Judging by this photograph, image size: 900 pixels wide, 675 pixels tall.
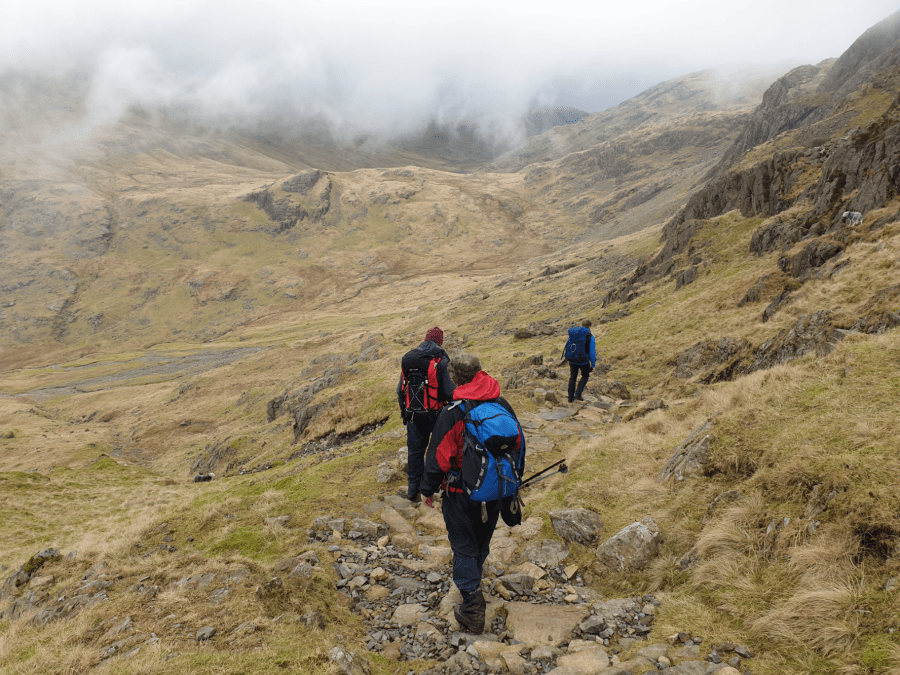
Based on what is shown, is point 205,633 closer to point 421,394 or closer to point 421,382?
point 421,394

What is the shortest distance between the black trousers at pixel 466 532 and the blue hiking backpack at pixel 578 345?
11178 millimetres

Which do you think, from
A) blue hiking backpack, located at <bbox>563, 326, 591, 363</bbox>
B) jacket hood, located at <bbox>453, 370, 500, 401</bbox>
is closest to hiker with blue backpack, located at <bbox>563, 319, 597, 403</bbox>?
blue hiking backpack, located at <bbox>563, 326, 591, 363</bbox>

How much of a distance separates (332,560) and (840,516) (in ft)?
23.9

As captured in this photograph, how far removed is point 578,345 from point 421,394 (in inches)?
343

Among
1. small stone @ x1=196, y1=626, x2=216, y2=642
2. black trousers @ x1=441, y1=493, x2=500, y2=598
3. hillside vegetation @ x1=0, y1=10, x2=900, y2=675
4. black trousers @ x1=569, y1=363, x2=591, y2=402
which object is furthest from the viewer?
black trousers @ x1=569, y1=363, x2=591, y2=402

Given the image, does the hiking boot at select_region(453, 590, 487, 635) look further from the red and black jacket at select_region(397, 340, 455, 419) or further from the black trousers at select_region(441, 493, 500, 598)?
the red and black jacket at select_region(397, 340, 455, 419)

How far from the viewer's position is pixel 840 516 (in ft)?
16.1

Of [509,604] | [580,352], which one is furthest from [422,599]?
[580,352]

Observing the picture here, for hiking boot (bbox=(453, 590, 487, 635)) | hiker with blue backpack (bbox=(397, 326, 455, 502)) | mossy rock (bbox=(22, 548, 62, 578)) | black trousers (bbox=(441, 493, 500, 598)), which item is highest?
hiker with blue backpack (bbox=(397, 326, 455, 502))

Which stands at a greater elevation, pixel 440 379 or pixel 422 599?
pixel 440 379

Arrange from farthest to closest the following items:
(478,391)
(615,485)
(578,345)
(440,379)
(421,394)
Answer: (578,345) → (421,394) → (440,379) → (615,485) → (478,391)

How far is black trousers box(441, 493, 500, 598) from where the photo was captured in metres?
5.81

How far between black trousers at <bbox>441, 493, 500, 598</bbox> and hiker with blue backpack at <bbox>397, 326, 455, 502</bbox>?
3451mm

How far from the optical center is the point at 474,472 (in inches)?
221
